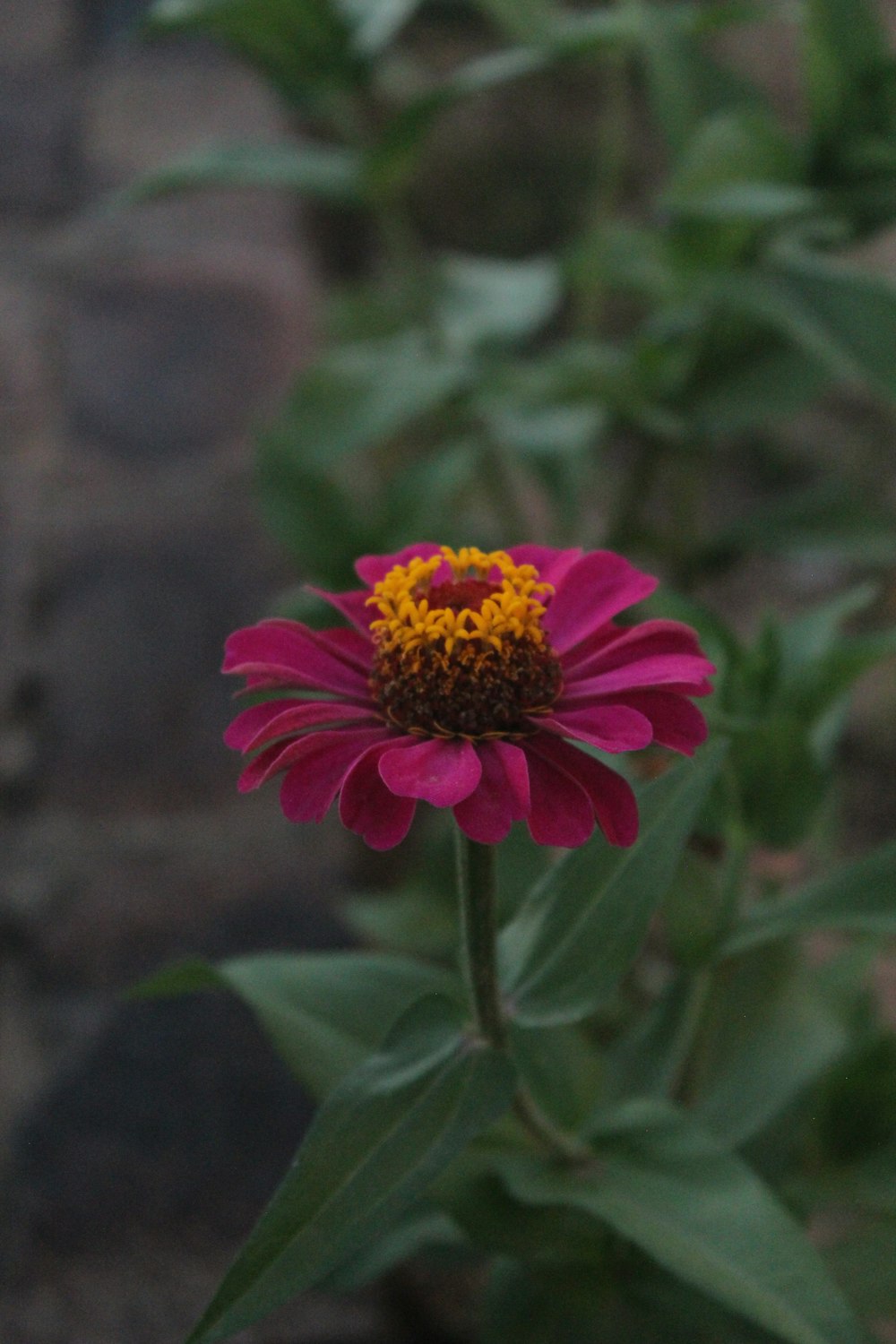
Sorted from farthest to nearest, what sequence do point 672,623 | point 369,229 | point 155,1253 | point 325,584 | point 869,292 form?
1. point 369,229
2. point 325,584
3. point 869,292
4. point 155,1253
5. point 672,623

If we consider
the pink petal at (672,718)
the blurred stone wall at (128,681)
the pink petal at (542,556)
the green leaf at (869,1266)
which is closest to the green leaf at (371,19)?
the blurred stone wall at (128,681)

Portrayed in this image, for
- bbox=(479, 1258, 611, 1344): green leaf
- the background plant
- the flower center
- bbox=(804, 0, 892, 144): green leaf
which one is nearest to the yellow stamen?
the flower center

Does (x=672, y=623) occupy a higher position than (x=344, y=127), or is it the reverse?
(x=344, y=127)

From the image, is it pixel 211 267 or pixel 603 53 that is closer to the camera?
pixel 603 53

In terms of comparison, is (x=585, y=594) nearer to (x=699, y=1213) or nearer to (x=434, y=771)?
(x=434, y=771)

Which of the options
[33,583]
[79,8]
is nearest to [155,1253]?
[33,583]

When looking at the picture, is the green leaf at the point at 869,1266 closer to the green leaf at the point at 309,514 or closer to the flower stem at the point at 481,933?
the flower stem at the point at 481,933

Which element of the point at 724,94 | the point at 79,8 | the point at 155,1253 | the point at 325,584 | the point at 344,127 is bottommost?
the point at 155,1253

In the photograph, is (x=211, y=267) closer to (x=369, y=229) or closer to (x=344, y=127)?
(x=369, y=229)
